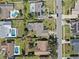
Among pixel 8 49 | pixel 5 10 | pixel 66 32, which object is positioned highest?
pixel 5 10

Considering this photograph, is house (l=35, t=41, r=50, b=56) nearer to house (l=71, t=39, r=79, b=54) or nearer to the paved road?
the paved road

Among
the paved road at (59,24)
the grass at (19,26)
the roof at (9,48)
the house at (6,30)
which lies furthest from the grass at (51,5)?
the roof at (9,48)

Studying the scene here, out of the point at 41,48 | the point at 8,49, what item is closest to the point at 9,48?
the point at 8,49

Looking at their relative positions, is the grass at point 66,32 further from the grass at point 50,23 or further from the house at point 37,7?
the house at point 37,7

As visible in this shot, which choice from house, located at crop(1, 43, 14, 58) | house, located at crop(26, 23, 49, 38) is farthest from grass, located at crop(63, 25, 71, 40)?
house, located at crop(1, 43, 14, 58)

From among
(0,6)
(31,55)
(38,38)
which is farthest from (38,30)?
(0,6)

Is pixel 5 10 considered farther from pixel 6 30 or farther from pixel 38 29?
pixel 38 29
